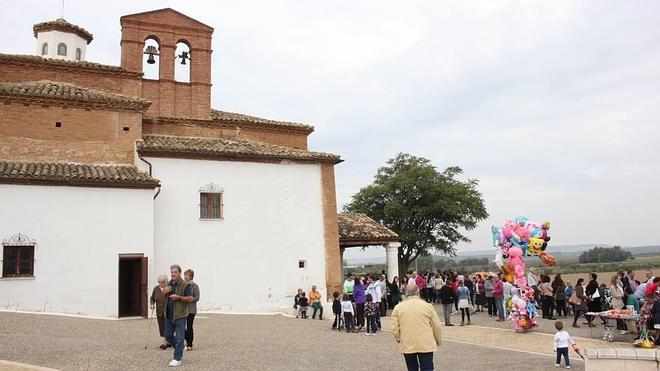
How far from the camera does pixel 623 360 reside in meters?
8.48

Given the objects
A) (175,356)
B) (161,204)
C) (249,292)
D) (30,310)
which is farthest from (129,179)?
(175,356)

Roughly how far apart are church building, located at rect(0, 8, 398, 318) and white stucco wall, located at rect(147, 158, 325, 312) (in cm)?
4

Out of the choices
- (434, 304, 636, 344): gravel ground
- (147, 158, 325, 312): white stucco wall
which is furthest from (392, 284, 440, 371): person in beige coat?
(147, 158, 325, 312): white stucco wall

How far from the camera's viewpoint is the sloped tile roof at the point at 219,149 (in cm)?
1850

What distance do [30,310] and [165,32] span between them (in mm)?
11570

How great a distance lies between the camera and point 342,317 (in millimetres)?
16172

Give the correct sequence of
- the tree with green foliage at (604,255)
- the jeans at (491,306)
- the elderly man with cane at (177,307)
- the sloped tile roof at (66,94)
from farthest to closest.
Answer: the tree with green foliage at (604,255) < the jeans at (491,306) < the sloped tile roof at (66,94) < the elderly man with cane at (177,307)

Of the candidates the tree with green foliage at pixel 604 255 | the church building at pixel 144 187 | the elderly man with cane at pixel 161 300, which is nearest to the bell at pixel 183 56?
the church building at pixel 144 187

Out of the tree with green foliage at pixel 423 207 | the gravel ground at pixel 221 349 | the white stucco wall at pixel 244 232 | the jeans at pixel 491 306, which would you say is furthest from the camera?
the tree with green foliage at pixel 423 207

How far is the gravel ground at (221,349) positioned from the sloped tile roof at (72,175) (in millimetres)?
3911

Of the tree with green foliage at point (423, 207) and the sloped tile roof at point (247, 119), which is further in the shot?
the tree with green foliage at point (423, 207)

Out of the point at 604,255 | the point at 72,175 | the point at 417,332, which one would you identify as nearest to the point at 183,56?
the point at 72,175

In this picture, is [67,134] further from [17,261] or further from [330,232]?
[330,232]

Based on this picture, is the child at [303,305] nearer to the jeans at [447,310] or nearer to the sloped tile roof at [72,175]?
the jeans at [447,310]
